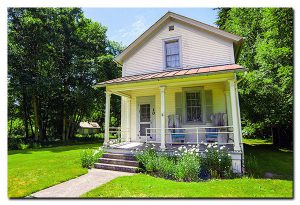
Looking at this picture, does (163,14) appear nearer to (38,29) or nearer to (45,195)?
(45,195)

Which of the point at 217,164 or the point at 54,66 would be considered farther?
the point at 54,66

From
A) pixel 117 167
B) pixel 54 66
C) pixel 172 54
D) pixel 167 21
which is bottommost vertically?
pixel 117 167

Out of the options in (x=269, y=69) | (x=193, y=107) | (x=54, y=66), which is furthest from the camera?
(x=54, y=66)

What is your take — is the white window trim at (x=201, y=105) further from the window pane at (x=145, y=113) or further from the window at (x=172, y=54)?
the window pane at (x=145, y=113)

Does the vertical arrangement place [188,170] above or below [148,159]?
below

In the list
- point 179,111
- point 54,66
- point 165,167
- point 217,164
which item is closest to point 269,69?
point 179,111

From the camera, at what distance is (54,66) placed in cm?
2205

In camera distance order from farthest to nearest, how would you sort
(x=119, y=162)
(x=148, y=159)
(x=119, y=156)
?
(x=119, y=156)
(x=119, y=162)
(x=148, y=159)

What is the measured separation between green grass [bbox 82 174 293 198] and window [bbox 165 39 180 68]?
19.2 feet

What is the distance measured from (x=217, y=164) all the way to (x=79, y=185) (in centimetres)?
418

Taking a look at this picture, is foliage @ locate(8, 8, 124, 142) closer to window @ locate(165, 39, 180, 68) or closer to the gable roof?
the gable roof

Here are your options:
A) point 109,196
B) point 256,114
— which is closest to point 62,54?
point 256,114

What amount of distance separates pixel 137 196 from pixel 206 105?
576 cm

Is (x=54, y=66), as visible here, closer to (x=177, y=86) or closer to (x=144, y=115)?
(x=144, y=115)
